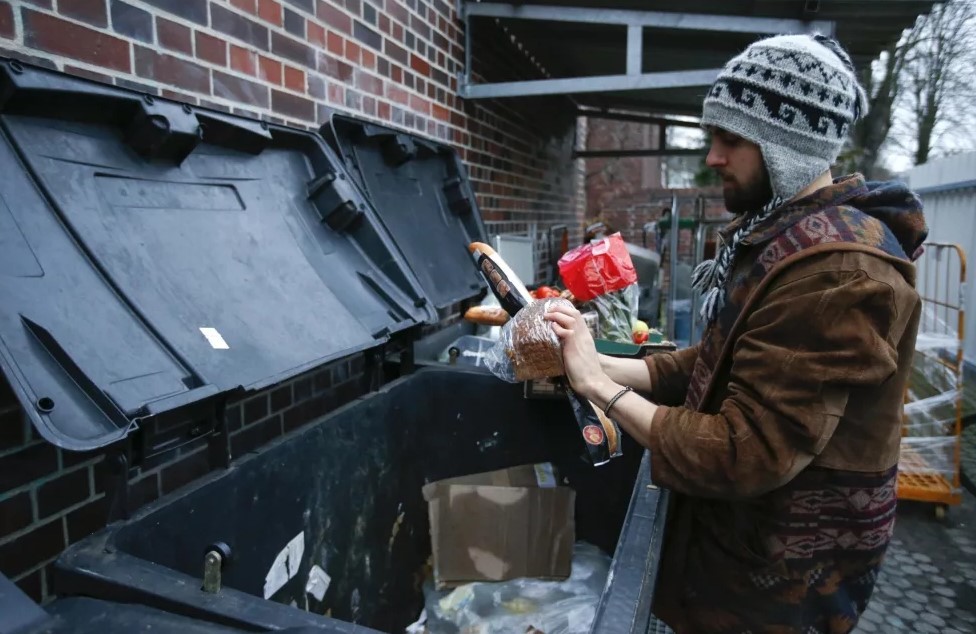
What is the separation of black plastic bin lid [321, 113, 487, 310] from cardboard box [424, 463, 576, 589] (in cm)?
72

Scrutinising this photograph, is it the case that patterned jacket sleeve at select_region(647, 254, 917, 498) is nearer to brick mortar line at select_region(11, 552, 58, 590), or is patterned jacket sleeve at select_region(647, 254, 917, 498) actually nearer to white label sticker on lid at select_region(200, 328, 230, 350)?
white label sticker on lid at select_region(200, 328, 230, 350)

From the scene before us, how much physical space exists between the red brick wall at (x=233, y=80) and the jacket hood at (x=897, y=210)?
146 cm

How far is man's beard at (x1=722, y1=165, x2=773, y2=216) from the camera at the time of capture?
127 cm

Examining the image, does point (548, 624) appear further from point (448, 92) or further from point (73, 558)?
point (448, 92)

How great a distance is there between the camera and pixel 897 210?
1185 mm

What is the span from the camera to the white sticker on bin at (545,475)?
6.82 ft

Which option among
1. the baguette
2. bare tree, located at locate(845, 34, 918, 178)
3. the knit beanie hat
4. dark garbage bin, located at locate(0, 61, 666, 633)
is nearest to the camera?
dark garbage bin, located at locate(0, 61, 666, 633)

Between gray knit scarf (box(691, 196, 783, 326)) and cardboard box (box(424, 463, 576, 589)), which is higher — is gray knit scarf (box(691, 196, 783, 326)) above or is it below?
above

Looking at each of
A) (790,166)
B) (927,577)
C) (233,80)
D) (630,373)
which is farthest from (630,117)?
(790,166)

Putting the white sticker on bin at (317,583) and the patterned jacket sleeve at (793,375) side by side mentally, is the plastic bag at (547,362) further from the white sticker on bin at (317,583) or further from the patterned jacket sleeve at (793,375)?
the white sticker on bin at (317,583)

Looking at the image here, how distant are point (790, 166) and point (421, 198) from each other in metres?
1.97

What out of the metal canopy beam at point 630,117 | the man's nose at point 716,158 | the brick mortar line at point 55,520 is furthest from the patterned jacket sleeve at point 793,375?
the metal canopy beam at point 630,117

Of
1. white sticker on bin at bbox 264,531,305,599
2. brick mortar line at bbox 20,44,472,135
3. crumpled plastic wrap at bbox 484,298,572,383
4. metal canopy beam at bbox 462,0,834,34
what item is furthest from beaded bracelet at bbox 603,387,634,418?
metal canopy beam at bbox 462,0,834,34

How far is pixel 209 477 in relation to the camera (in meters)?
1.27
